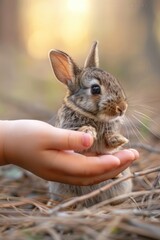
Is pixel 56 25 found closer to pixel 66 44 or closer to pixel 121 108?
pixel 66 44

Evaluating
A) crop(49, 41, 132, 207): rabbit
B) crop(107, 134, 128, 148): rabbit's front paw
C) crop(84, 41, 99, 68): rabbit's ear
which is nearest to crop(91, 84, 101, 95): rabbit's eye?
crop(49, 41, 132, 207): rabbit

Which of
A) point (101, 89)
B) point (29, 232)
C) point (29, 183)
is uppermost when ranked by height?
point (101, 89)

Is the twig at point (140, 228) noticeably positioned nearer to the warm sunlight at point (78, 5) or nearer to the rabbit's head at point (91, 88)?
the rabbit's head at point (91, 88)

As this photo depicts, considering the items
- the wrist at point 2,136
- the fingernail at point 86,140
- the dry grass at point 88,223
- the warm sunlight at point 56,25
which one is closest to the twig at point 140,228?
the dry grass at point 88,223

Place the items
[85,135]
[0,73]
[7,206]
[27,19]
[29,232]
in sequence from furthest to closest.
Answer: [27,19], [0,73], [7,206], [85,135], [29,232]

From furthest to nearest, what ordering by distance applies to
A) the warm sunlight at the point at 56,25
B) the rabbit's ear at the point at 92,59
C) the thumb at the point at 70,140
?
the warm sunlight at the point at 56,25
the rabbit's ear at the point at 92,59
the thumb at the point at 70,140

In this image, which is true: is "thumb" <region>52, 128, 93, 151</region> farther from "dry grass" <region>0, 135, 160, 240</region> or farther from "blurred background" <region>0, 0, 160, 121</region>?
"blurred background" <region>0, 0, 160, 121</region>

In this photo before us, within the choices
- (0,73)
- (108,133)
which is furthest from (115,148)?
(0,73)

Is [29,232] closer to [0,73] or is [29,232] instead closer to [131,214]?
[131,214]

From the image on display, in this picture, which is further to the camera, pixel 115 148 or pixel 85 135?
pixel 115 148
